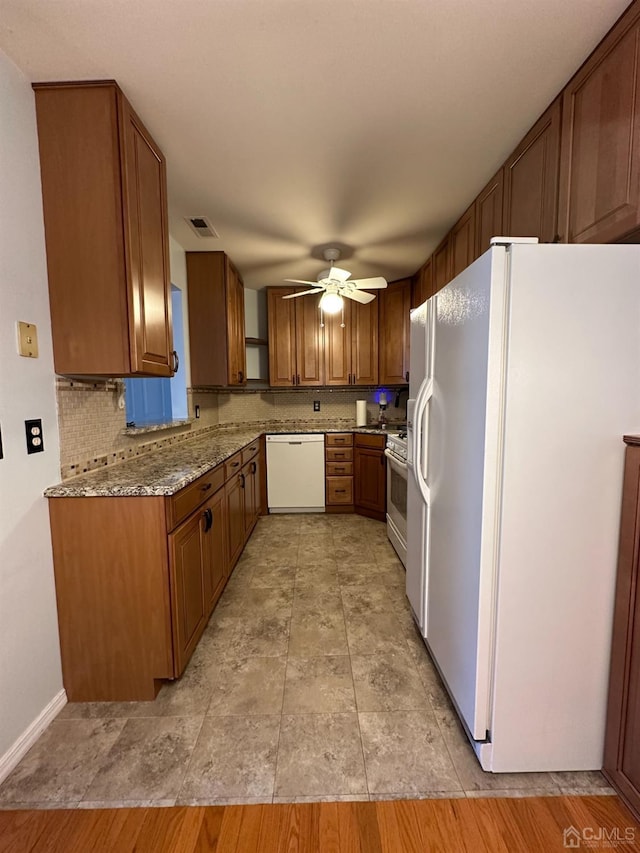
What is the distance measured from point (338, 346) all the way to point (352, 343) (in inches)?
6.2

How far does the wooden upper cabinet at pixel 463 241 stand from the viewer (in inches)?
89.4

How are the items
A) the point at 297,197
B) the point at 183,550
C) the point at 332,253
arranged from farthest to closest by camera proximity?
the point at 332,253 → the point at 297,197 → the point at 183,550

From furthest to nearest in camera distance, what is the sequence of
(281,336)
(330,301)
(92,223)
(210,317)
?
(281,336)
(210,317)
(330,301)
(92,223)

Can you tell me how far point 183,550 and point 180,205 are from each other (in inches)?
82.5

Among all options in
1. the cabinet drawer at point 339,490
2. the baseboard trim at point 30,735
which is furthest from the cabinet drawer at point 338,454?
the baseboard trim at point 30,735

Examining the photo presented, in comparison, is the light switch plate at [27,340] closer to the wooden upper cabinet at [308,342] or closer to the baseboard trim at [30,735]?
the baseboard trim at [30,735]

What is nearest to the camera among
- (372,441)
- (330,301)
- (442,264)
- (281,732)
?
(281,732)

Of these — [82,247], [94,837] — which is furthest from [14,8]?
[94,837]

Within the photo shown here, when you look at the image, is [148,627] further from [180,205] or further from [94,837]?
[180,205]

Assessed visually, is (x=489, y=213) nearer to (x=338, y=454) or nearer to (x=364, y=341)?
(x=364, y=341)

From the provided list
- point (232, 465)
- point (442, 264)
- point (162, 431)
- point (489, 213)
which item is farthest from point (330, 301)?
point (162, 431)

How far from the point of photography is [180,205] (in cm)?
230

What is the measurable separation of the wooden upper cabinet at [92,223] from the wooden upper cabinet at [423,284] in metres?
2.37

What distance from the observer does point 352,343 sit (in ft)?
13.0
